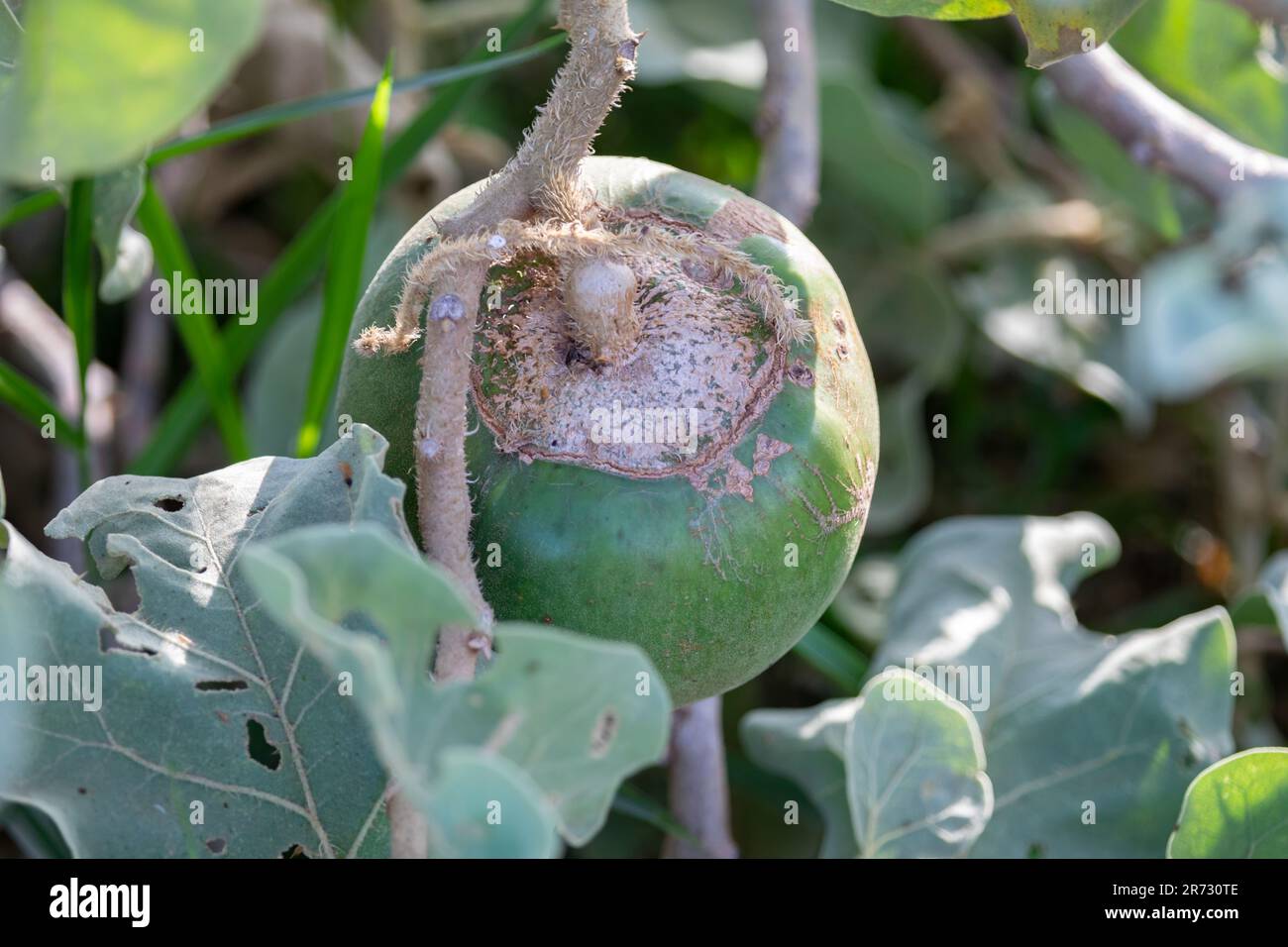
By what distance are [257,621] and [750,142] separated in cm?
136

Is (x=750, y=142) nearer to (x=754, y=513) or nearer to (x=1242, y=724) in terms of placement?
(x=1242, y=724)

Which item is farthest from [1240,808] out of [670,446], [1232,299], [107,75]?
[107,75]

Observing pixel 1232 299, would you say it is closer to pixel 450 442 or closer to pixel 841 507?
pixel 841 507

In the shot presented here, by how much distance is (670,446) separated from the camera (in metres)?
0.74

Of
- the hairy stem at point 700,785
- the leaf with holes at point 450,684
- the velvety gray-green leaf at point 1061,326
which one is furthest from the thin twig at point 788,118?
the leaf with holes at point 450,684

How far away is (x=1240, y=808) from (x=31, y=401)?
99 cm

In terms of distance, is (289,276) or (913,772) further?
(289,276)

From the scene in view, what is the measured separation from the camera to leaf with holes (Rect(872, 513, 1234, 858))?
1057 mm

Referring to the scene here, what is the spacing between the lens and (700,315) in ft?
2.51

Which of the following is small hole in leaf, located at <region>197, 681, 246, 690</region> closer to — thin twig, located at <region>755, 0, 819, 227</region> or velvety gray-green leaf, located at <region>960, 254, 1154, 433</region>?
thin twig, located at <region>755, 0, 819, 227</region>

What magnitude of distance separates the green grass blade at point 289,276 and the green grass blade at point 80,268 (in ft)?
0.41

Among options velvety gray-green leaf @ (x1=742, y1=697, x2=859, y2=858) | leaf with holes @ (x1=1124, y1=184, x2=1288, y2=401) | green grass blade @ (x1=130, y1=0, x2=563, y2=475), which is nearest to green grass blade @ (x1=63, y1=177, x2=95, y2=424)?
green grass blade @ (x1=130, y1=0, x2=563, y2=475)

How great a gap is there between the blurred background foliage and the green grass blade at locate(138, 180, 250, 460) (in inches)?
3.7

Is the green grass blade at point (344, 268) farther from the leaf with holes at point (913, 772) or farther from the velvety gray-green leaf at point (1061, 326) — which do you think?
the velvety gray-green leaf at point (1061, 326)
